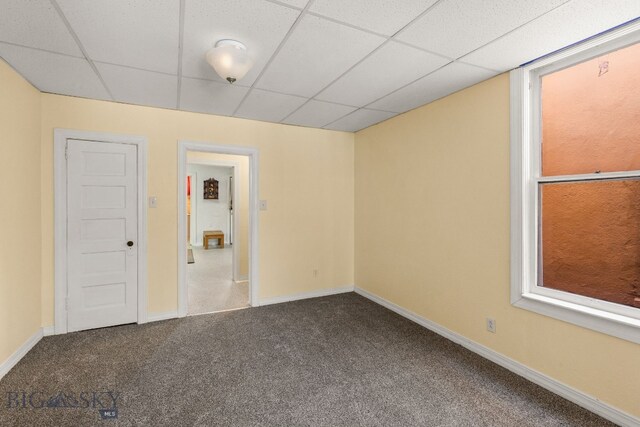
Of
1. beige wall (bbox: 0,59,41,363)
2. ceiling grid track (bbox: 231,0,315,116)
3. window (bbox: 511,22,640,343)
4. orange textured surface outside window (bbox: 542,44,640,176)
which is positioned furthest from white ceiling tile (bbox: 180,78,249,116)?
orange textured surface outside window (bbox: 542,44,640,176)

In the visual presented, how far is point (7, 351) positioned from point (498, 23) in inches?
163

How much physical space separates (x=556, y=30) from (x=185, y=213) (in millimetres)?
3595

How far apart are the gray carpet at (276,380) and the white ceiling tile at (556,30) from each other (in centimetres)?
236

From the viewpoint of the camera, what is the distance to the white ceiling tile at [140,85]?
242 centimetres

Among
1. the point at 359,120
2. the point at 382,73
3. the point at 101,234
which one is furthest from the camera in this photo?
the point at 359,120

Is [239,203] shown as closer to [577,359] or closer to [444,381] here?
[444,381]

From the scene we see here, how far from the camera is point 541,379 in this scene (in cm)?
215

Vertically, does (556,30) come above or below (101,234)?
above

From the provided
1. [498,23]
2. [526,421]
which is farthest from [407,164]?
[526,421]

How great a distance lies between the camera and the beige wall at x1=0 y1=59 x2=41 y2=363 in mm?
2262

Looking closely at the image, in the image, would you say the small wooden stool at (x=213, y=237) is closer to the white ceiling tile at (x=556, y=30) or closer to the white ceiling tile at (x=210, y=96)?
the white ceiling tile at (x=210, y=96)

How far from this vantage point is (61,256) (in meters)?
2.95

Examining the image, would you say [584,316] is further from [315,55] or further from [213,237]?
[213,237]


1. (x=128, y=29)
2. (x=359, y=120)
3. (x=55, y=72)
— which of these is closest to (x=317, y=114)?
(x=359, y=120)
